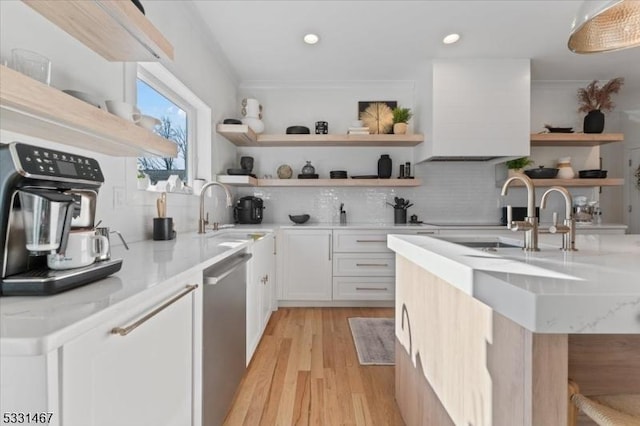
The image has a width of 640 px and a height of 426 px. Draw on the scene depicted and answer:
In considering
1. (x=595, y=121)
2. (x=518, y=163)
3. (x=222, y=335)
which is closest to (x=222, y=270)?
(x=222, y=335)

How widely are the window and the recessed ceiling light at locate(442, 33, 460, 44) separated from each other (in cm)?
247

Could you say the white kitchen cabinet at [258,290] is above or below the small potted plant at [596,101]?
below

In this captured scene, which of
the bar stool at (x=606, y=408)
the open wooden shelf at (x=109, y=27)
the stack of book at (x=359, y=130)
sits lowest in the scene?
the bar stool at (x=606, y=408)

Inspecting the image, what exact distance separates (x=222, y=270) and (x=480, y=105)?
323 cm

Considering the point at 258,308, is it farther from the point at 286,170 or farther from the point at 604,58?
the point at 604,58

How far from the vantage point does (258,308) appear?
241 cm

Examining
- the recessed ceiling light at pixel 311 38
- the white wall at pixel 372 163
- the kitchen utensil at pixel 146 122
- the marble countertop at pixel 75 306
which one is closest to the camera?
the marble countertop at pixel 75 306

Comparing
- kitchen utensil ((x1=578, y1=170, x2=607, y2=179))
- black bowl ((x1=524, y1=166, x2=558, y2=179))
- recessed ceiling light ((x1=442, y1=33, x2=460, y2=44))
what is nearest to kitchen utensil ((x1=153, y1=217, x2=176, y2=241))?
recessed ceiling light ((x1=442, y1=33, x2=460, y2=44))

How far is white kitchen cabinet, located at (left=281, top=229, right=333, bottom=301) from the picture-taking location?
3.40 meters

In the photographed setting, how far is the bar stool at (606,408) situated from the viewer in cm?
69

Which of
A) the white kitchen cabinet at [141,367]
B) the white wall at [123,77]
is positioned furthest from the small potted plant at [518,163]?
the white kitchen cabinet at [141,367]

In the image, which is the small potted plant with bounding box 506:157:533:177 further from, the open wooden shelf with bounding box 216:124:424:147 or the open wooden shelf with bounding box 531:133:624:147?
the open wooden shelf with bounding box 216:124:424:147

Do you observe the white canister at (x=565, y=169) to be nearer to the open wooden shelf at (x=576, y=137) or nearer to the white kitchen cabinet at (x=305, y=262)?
the open wooden shelf at (x=576, y=137)

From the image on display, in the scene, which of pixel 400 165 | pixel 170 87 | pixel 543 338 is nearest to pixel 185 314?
pixel 543 338
